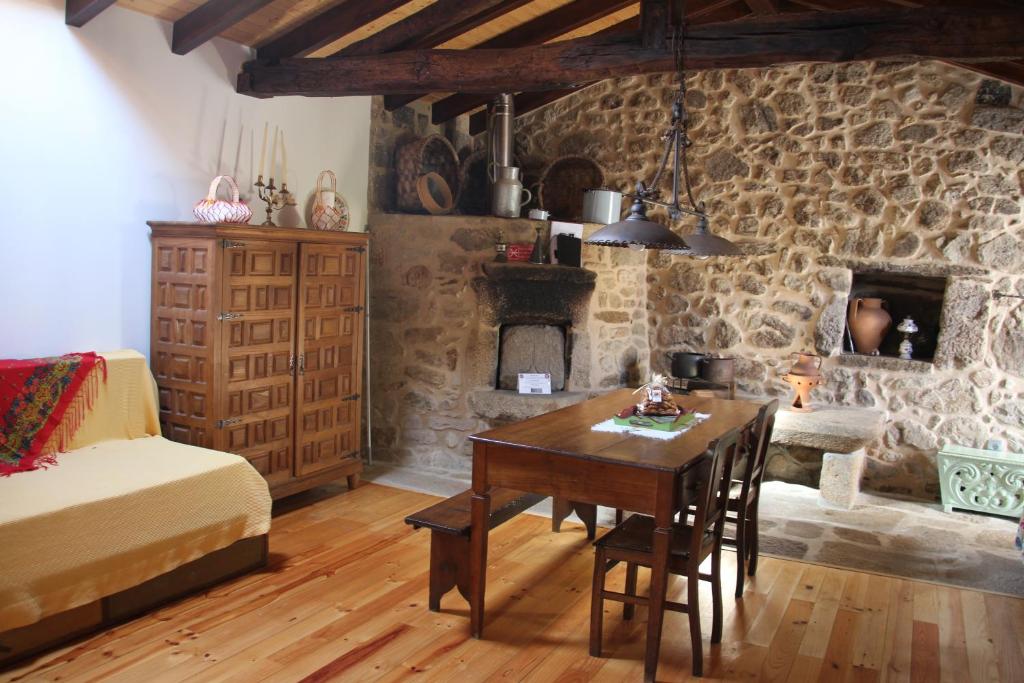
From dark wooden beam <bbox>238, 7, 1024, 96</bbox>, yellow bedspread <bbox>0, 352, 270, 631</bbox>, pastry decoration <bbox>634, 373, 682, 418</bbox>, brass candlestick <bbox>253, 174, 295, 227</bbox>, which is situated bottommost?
yellow bedspread <bbox>0, 352, 270, 631</bbox>

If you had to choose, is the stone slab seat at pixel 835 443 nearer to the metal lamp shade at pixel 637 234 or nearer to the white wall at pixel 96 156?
the metal lamp shade at pixel 637 234

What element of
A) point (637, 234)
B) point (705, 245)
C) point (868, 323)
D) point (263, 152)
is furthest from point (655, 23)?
point (868, 323)

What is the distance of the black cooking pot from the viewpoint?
225 inches

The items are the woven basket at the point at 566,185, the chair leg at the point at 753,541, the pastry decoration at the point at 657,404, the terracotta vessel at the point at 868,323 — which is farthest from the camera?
the woven basket at the point at 566,185

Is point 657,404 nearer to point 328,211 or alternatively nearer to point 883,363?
point 328,211

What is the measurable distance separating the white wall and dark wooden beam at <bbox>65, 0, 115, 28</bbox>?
0.05 m

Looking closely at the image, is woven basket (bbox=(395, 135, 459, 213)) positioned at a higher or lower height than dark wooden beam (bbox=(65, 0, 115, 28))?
lower

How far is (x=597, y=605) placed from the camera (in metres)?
2.96

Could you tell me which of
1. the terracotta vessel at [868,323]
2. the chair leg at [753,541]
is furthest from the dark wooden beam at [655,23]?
the terracotta vessel at [868,323]

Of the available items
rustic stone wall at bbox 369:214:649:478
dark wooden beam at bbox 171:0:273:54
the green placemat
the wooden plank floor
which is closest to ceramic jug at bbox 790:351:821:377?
rustic stone wall at bbox 369:214:649:478

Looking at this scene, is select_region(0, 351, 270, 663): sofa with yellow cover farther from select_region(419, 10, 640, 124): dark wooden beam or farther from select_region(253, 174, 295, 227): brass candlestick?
select_region(419, 10, 640, 124): dark wooden beam

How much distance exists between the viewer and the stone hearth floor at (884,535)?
3.95 metres

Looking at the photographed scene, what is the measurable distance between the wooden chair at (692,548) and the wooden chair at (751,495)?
15.1 inches

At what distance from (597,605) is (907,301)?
3.88 m
